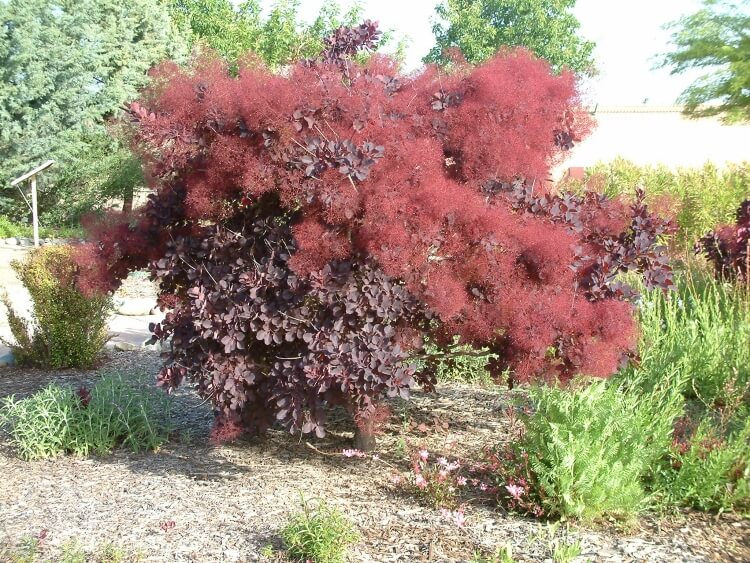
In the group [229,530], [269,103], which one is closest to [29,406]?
[229,530]

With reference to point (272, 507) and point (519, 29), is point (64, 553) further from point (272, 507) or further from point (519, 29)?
point (519, 29)

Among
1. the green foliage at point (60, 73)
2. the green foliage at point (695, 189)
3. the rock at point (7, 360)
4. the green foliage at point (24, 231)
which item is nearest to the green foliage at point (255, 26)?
the green foliage at point (60, 73)

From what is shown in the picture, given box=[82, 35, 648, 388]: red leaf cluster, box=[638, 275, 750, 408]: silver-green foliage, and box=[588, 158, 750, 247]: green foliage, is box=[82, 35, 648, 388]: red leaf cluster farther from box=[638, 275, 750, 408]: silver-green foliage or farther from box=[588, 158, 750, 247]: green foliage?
box=[588, 158, 750, 247]: green foliage

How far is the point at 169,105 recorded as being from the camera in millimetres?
3516

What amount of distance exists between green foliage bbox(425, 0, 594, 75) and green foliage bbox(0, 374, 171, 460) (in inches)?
1529

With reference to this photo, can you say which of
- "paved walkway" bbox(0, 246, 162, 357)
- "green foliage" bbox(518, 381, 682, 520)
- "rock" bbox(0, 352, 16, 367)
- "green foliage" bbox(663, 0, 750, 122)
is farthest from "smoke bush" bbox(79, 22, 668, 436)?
"green foliage" bbox(663, 0, 750, 122)

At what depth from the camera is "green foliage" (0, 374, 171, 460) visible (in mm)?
4184

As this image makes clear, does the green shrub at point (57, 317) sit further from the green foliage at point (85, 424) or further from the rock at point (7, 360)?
the green foliage at point (85, 424)

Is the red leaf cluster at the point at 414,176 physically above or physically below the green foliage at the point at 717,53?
below

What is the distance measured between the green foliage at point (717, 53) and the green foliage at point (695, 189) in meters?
2.44

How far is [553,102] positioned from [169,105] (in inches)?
70.6

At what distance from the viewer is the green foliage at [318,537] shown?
8.87 feet

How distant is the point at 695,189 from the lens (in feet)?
42.8

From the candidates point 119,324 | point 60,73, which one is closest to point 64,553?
point 119,324
